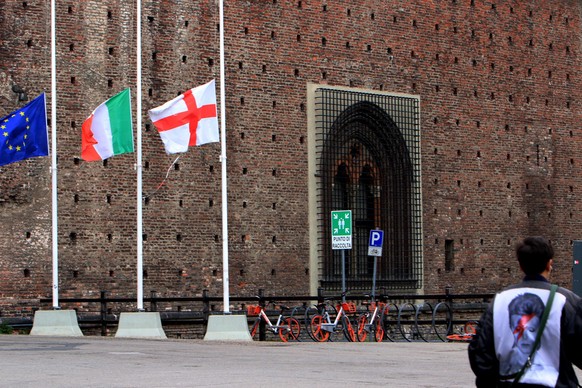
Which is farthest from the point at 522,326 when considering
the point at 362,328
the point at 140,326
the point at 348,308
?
the point at 348,308

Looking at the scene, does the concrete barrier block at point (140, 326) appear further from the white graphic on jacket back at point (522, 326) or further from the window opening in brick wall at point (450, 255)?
the white graphic on jacket back at point (522, 326)

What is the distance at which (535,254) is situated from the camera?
5836 millimetres

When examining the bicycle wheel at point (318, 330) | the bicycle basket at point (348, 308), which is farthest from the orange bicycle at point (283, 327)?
the bicycle basket at point (348, 308)

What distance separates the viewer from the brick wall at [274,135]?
2553cm

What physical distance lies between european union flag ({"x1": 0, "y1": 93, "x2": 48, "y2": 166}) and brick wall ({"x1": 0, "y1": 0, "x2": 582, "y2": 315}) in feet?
11.7

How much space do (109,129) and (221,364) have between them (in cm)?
833

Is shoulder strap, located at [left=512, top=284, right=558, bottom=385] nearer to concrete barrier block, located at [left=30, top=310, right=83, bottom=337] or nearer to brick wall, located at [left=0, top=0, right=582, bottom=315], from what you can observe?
concrete barrier block, located at [left=30, top=310, right=83, bottom=337]

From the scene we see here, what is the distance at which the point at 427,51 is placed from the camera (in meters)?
32.5

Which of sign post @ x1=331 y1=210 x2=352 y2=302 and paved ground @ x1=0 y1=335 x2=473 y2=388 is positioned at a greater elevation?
sign post @ x1=331 y1=210 x2=352 y2=302

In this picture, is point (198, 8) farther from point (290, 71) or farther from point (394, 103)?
point (394, 103)

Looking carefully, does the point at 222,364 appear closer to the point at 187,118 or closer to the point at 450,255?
the point at 187,118

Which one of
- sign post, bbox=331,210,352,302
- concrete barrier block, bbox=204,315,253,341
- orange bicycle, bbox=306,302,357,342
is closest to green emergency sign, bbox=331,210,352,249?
sign post, bbox=331,210,352,302

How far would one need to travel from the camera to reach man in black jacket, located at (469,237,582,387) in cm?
562

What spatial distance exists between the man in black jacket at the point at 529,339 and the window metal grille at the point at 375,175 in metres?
23.9
